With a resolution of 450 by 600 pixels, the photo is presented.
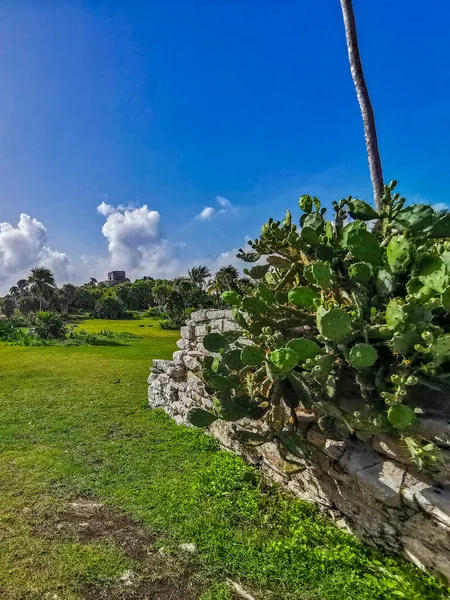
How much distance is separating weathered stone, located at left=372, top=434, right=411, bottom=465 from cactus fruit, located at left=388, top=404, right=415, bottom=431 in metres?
0.45

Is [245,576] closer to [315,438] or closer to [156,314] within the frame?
[315,438]

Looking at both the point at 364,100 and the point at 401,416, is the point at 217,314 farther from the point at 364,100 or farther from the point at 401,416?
the point at 364,100

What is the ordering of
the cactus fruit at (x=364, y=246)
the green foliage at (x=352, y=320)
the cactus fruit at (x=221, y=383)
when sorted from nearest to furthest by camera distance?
the green foliage at (x=352, y=320), the cactus fruit at (x=364, y=246), the cactus fruit at (x=221, y=383)

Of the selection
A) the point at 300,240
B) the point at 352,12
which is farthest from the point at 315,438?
the point at 352,12

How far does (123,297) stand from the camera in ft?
212

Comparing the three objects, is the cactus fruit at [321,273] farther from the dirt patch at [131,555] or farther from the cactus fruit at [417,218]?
the dirt patch at [131,555]

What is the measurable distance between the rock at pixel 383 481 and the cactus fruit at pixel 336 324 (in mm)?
1209

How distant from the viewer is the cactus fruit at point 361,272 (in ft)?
11.6

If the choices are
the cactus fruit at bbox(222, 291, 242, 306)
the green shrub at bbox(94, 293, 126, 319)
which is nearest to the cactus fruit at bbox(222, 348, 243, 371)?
the cactus fruit at bbox(222, 291, 242, 306)

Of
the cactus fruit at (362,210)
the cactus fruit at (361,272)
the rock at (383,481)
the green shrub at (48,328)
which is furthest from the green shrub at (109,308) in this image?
the rock at (383,481)

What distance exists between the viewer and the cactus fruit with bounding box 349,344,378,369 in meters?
3.07

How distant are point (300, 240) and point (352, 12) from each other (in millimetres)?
6168

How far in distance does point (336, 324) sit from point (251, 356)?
110cm

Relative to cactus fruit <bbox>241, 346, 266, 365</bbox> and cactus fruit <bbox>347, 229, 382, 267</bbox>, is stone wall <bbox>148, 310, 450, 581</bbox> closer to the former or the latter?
cactus fruit <bbox>241, 346, 266, 365</bbox>
